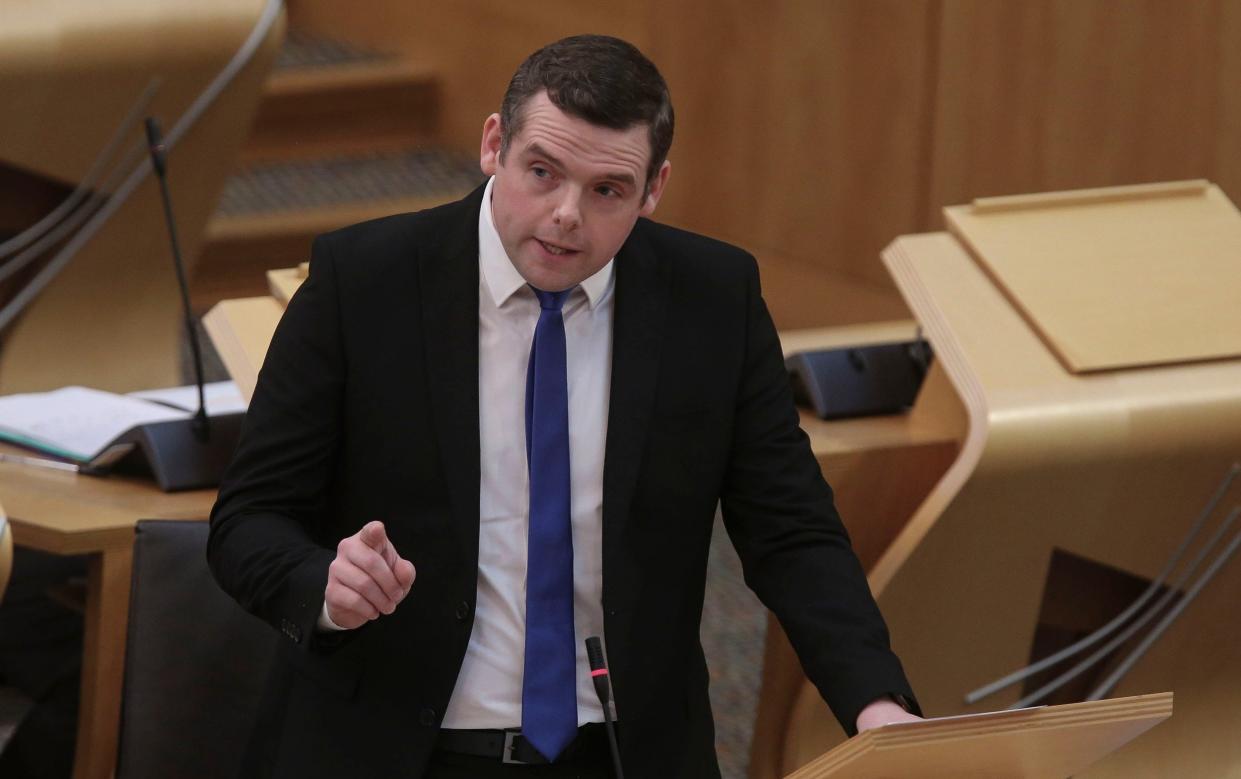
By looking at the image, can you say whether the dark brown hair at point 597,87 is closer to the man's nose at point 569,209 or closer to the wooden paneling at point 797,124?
the man's nose at point 569,209

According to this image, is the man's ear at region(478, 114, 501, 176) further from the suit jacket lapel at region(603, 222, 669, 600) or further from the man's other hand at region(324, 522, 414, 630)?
the man's other hand at region(324, 522, 414, 630)

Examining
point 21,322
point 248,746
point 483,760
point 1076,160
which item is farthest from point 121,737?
point 1076,160

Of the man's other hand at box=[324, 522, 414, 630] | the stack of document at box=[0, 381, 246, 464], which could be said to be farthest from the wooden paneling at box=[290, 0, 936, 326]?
the man's other hand at box=[324, 522, 414, 630]

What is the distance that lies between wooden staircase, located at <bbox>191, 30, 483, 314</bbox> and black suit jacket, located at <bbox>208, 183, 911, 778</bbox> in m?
3.73

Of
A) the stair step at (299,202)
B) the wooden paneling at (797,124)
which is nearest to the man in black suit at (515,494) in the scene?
the wooden paneling at (797,124)

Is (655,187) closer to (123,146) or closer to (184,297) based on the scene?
(184,297)

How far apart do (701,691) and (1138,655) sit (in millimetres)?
946

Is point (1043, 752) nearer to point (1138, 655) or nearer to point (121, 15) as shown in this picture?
point (1138, 655)

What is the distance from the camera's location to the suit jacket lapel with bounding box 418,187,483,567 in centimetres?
202

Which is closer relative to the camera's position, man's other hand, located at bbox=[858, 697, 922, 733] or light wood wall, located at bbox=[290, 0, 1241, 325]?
man's other hand, located at bbox=[858, 697, 922, 733]

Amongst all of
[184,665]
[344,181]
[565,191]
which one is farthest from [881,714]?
[344,181]

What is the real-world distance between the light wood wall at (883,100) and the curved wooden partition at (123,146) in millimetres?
1519

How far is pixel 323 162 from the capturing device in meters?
6.48

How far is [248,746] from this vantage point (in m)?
2.19
